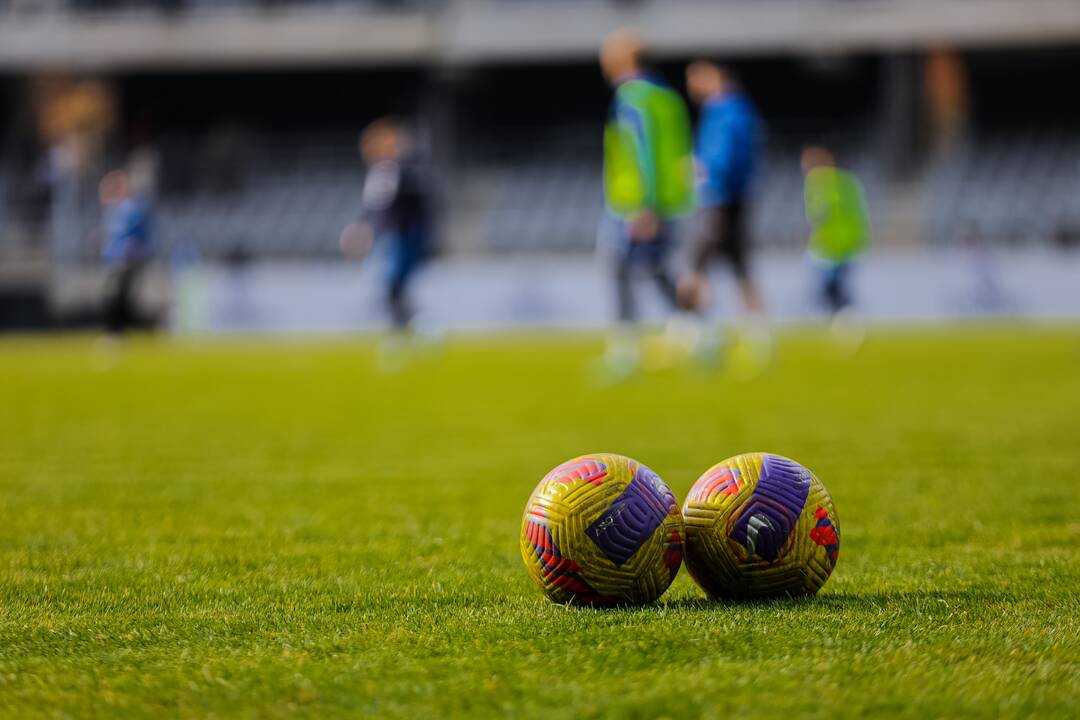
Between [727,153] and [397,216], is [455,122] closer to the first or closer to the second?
[397,216]

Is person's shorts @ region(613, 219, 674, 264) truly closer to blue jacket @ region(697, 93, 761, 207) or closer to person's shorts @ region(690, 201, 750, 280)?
person's shorts @ region(690, 201, 750, 280)

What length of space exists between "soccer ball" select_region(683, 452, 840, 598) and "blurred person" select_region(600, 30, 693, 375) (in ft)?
28.9

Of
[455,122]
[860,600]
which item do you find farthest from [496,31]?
[860,600]

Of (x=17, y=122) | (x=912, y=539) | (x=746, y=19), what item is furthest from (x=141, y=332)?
(x=912, y=539)

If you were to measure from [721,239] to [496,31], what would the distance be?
20.9 metres

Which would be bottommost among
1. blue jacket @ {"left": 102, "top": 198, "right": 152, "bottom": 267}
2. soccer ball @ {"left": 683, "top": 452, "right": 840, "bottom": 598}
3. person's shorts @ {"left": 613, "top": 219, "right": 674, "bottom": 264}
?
soccer ball @ {"left": 683, "top": 452, "right": 840, "bottom": 598}

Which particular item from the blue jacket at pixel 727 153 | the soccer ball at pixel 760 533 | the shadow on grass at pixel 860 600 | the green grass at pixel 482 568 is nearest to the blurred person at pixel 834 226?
the blue jacket at pixel 727 153

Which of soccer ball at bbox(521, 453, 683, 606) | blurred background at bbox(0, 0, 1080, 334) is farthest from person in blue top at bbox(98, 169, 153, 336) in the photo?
soccer ball at bbox(521, 453, 683, 606)

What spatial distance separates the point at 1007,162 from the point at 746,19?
256 inches

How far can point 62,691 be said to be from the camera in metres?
2.77

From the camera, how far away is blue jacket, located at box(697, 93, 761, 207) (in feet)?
41.7

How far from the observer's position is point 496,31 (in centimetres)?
→ 3256

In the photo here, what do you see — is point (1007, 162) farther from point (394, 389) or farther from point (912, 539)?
point (912, 539)

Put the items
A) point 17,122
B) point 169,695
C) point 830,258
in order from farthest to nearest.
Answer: point 17,122, point 830,258, point 169,695
